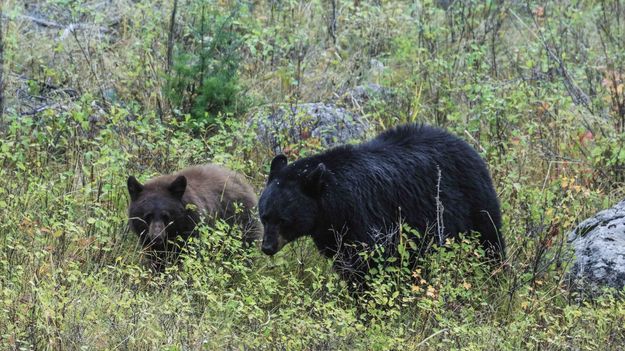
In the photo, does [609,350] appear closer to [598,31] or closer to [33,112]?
[33,112]

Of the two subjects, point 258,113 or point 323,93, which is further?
point 323,93

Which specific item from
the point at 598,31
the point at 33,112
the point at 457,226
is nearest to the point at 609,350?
the point at 457,226

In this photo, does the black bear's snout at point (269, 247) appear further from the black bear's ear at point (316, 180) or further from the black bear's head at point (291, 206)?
the black bear's ear at point (316, 180)

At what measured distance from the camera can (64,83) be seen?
1086cm

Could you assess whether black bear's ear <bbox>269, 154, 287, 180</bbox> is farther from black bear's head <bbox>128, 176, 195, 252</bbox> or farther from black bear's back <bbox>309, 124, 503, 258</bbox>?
black bear's head <bbox>128, 176, 195, 252</bbox>

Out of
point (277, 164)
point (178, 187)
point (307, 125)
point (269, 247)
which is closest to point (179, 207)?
point (178, 187)

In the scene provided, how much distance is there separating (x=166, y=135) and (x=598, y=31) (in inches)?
215

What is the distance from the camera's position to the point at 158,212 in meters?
7.70

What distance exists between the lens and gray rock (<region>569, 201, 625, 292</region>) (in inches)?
276

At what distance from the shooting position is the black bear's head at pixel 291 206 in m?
7.01

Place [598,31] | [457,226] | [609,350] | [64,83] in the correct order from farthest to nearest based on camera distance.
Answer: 1. [598,31]
2. [64,83]
3. [457,226]
4. [609,350]

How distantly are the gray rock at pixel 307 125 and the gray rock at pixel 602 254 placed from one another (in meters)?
2.63

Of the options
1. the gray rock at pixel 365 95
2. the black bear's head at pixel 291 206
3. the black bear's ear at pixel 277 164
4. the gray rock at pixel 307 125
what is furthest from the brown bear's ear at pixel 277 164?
the gray rock at pixel 365 95

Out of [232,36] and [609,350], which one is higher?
[232,36]
